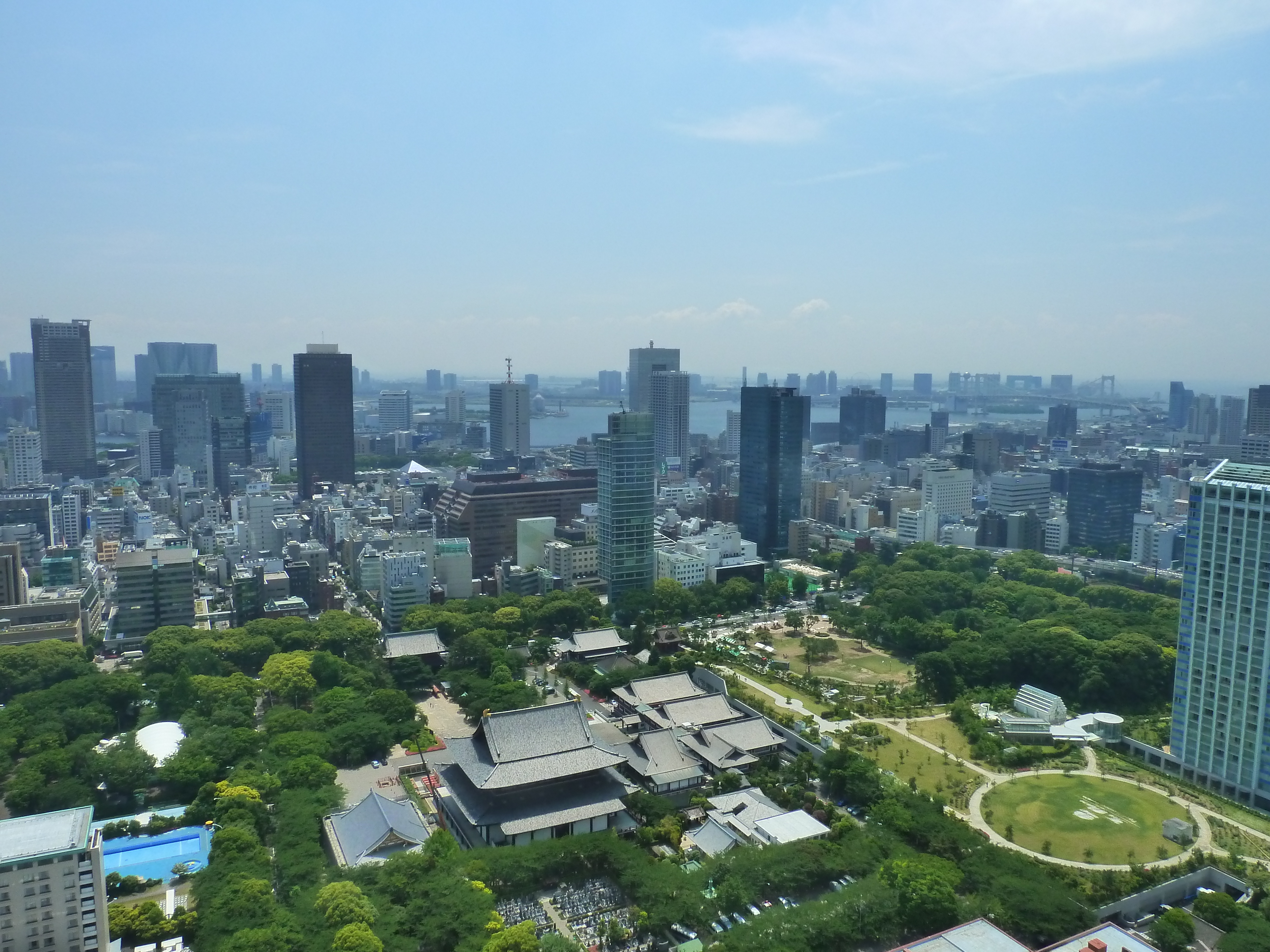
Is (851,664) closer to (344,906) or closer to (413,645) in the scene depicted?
(413,645)

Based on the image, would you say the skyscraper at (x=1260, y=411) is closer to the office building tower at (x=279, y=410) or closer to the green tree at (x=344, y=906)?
the green tree at (x=344, y=906)

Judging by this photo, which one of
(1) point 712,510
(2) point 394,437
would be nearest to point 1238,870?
(1) point 712,510

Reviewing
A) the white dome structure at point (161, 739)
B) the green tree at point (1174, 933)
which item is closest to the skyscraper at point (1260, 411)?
the green tree at point (1174, 933)

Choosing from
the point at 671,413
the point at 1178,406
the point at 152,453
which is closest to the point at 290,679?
the point at 152,453

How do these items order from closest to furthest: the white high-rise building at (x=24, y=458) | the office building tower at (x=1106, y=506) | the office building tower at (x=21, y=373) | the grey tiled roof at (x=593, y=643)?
1. the grey tiled roof at (x=593, y=643)
2. the office building tower at (x=1106, y=506)
3. the white high-rise building at (x=24, y=458)
4. the office building tower at (x=21, y=373)

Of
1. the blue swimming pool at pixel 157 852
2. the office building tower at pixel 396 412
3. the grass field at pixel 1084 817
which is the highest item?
the office building tower at pixel 396 412

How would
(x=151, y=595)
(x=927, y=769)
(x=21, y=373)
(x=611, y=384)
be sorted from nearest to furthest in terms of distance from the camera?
(x=927, y=769), (x=151, y=595), (x=21, y=373), (x=611, y=384)
